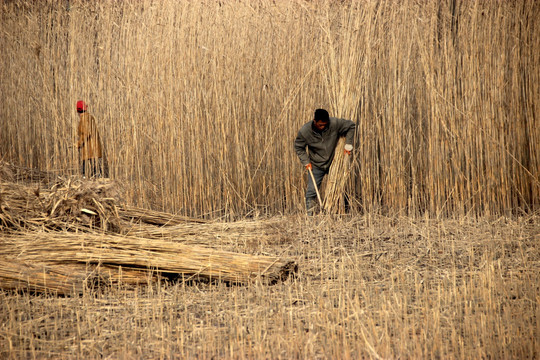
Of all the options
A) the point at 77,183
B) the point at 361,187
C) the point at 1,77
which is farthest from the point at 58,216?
the point at 1,77

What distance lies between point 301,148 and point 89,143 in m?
2.01

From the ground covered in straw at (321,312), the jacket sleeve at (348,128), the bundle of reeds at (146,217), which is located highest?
the jacket sleeve at (348,128)

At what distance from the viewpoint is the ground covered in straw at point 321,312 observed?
7.60 feet

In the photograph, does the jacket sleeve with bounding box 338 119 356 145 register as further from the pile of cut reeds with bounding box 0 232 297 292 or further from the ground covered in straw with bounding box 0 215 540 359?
the pile of cut reeds with bounding box 0 232 297 292

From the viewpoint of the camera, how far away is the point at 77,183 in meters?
3.94

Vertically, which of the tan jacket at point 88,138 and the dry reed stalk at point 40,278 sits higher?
the tan jacket at point 88,138

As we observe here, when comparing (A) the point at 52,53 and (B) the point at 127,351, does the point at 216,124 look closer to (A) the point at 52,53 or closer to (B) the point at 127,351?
(A) the point at 52,53

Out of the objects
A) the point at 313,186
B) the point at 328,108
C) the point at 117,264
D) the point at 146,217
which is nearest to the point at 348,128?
the point at 328,108

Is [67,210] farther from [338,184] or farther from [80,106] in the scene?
[338,184]

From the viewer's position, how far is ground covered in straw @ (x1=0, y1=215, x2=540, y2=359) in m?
2.32

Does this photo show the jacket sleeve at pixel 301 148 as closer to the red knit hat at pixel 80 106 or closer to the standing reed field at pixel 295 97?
the standing reed field at pixel 295 97

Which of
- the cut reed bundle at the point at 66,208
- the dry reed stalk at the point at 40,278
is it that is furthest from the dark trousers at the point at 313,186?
the dry reed stalk at the point at 40,278

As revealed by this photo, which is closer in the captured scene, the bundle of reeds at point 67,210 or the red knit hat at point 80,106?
the bundle of reeds at point 67,210

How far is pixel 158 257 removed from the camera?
3244 millimetres
